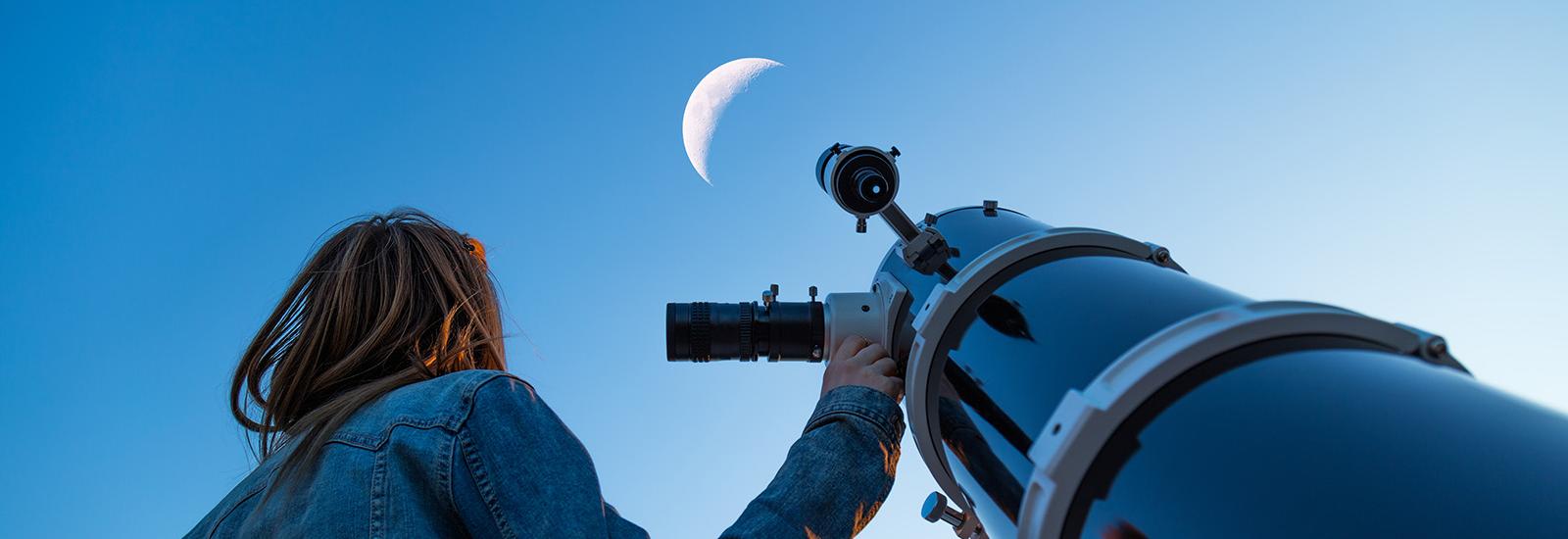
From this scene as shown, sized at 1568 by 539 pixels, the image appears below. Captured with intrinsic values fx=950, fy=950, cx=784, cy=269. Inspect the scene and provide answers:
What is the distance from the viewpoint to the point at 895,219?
2.55m

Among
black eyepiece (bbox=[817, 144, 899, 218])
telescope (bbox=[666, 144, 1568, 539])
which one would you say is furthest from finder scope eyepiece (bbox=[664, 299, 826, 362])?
telescope (bbox=[666, 144, 1568, 539])

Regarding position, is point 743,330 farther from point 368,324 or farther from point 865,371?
point 368,324

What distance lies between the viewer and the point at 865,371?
2398 mm

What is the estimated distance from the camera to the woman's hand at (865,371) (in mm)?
2363

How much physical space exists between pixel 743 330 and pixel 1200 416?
192cm

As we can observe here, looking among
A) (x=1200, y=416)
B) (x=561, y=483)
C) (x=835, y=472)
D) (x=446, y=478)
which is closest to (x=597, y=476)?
(x=561, y=483)

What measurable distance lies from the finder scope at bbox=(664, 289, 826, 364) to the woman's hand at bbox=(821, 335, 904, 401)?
1.35 feet

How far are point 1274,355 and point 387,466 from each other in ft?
4.59

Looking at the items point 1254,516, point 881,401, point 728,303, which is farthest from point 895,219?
point 1254,516

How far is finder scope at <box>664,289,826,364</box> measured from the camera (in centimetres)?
298

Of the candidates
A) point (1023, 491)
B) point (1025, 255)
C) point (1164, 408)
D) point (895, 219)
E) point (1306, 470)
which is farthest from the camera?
point (895, 219)

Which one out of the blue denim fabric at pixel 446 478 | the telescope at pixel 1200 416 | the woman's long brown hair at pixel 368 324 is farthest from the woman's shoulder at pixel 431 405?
the telescope at pixel 1200 416

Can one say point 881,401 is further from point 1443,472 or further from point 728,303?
point 1443,472

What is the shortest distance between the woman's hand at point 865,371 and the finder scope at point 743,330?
0.41m
